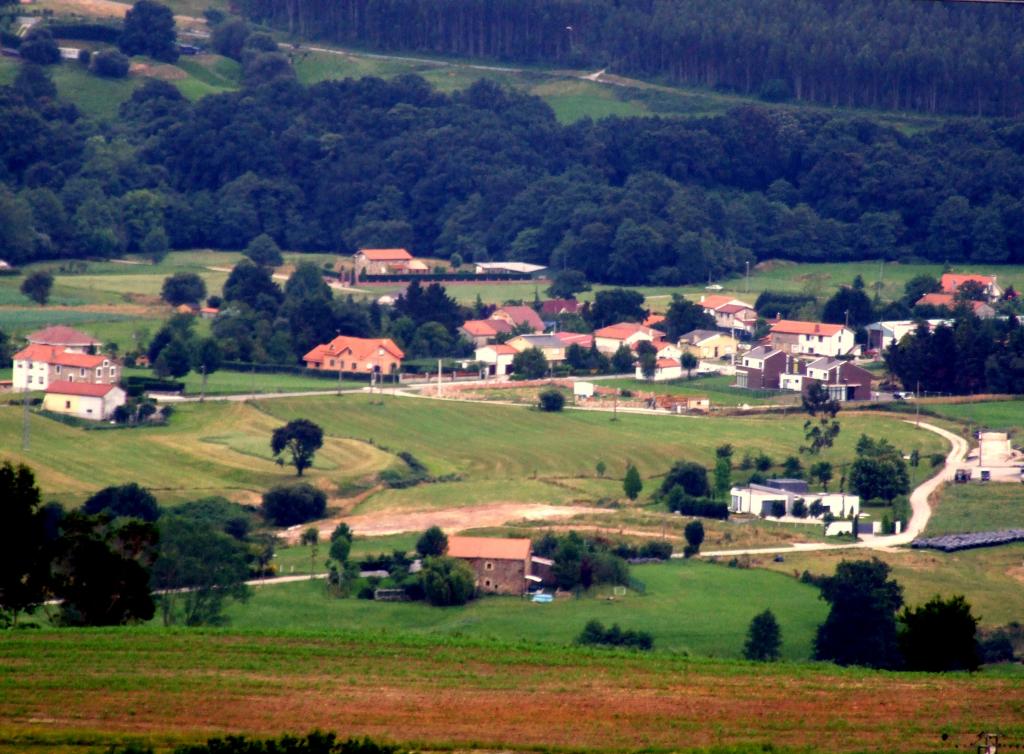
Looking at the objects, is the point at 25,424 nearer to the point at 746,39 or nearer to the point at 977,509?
the point at 977,509

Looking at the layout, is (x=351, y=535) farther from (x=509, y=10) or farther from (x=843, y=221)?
(x=509, y=10)

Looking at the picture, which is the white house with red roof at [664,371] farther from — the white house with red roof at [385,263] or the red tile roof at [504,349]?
the white house with red roof at [385,263]

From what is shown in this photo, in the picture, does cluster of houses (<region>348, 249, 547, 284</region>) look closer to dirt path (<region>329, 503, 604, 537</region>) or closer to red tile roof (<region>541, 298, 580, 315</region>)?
red tile roof (<region>541, 298, 580, 315</region>)

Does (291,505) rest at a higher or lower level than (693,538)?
higher

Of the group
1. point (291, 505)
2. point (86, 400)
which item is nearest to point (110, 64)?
point (86, 400)

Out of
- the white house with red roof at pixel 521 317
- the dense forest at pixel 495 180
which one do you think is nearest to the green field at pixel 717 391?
the white house with red roof at pixel 521 317

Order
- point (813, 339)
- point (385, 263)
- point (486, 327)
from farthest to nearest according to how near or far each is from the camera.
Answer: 1. point (385, 263)
2. point (486, 327)
3. point (813, 339)
